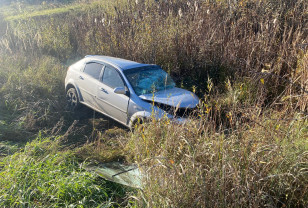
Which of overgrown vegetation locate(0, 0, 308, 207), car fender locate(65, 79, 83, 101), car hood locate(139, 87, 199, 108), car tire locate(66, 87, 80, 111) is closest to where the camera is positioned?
overgrown vegetation locate(0, 0, 308, 207)

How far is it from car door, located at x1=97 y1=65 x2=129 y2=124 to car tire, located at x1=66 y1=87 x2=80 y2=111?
1.11 m

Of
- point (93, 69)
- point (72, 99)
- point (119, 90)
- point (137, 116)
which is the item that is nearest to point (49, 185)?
point (137, 116)

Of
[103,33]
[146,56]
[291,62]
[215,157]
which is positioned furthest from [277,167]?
[103,33]

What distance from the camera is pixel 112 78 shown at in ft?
23.5

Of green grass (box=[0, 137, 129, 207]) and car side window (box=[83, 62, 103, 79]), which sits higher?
car side window (box=[83, 62, 103, 79])

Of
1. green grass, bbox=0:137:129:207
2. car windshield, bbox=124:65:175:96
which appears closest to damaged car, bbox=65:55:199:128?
car windshield, bbox=124:65:175:96

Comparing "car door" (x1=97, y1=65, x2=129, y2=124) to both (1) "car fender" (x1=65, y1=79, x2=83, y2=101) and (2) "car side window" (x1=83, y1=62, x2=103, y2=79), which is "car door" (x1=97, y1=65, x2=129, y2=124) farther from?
(1) "car fender" (x1=65, y1=79, x2=83, y2=101)

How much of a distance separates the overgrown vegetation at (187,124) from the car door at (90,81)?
20.5 inches

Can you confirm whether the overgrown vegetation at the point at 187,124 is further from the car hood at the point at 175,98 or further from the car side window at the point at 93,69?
the car side window at the point at 93,69

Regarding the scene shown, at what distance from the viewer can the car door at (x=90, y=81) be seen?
24.7ft

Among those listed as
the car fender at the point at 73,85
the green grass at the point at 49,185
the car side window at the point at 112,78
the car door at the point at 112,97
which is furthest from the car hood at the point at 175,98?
the car fender at the point at 73,85

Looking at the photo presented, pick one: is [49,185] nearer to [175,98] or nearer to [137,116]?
[137,116]

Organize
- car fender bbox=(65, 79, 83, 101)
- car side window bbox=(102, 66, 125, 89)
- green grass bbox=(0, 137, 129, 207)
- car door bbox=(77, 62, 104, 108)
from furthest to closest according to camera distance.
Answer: car fender bbox=(65, 79, 83, 101) < car door bbox=(77, 62, 104, 108) < car side window bbox=(102, 66, 125, 89) < green grass bbox=(0, 137, 129, 207)

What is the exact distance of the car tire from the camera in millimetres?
8289
